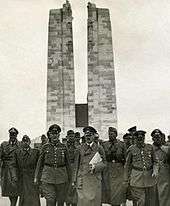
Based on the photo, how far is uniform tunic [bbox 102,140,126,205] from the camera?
10.5 meters

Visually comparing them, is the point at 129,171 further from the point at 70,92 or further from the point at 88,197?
the point at 70,92

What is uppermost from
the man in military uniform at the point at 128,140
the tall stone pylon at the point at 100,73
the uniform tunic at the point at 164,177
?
the tall stone pylon at the point at 100,73

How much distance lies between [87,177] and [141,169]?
110 centimetres

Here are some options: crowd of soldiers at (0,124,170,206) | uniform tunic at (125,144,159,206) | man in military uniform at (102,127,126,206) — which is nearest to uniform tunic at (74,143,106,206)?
crowd of soldiers at (0,124,170,206)

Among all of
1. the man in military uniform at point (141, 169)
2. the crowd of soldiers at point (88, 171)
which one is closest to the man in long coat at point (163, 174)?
the crowd of soldiers at point (88, 171)

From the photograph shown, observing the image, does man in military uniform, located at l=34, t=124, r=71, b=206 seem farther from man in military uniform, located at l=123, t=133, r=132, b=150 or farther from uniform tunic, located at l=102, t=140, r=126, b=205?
man in military uniform, located at l=123, t=133, r=132, b=150

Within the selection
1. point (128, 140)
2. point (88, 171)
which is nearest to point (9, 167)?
point (88, 171)

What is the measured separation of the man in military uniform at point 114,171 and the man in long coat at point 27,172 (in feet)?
5.05

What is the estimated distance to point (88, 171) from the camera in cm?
834

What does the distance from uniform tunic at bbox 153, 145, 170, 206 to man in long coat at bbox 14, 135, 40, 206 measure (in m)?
2.66

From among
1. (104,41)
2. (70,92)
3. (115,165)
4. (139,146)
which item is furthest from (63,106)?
(139,146)

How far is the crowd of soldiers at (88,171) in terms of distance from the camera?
330 inches

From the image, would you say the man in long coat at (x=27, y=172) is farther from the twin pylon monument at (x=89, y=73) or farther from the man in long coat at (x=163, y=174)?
the twin pylon monument at (x=89, y=73)

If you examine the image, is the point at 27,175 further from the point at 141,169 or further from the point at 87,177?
the point at 141,169
